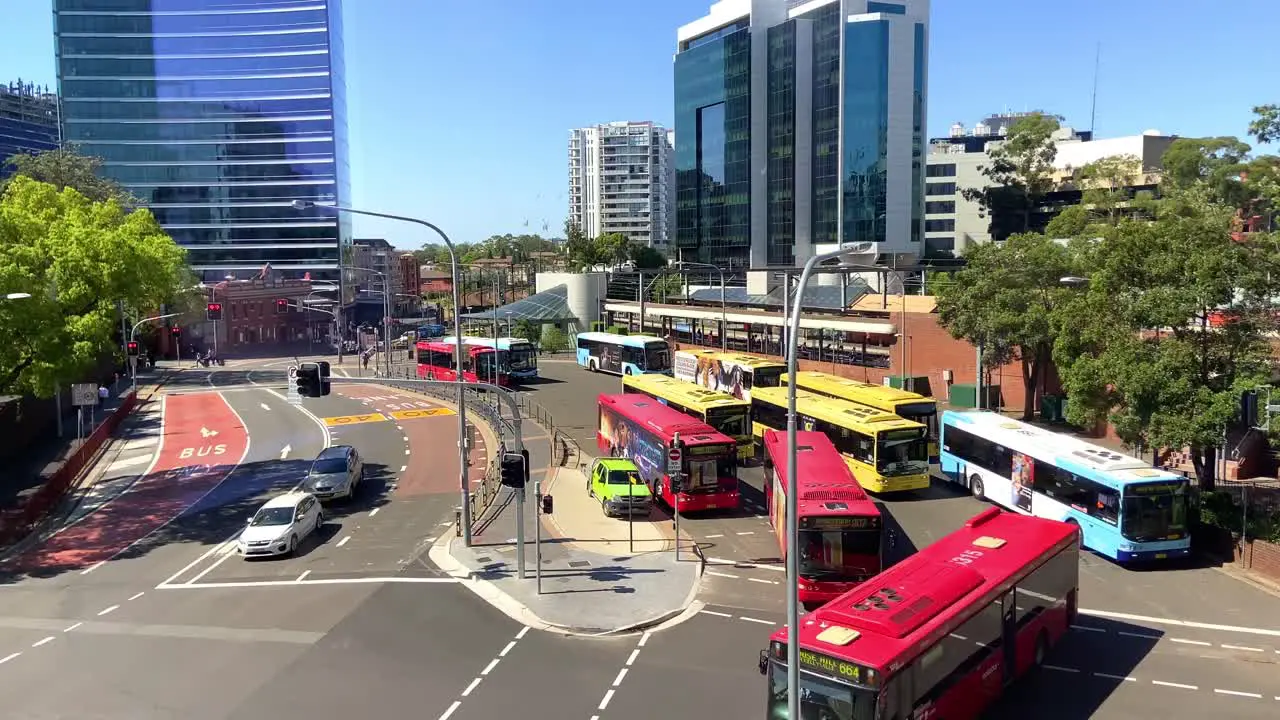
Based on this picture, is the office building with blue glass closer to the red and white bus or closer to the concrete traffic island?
the concrete traffic island

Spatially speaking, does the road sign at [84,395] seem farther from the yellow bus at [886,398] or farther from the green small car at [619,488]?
the yellow bus at [886,398]

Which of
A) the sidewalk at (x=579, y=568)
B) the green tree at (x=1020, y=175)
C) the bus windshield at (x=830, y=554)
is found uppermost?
the green tree at (x=1020, y=175)

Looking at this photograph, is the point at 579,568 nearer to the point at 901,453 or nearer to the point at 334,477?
the point at 334,477

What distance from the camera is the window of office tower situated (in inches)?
3583

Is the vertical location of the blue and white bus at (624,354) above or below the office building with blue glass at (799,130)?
below

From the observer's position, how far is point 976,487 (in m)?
29.7

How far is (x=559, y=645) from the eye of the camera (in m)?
17.8

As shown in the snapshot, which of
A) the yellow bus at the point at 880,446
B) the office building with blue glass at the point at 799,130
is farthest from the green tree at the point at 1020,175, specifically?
the yellow bus at the point at 880,446

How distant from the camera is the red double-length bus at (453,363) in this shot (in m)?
56.4

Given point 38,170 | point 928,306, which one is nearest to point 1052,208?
point 928,306

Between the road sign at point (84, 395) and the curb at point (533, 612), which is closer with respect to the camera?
the curb at point (533, 612)

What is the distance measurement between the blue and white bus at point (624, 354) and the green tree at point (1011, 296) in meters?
19.5

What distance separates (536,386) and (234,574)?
36595 millimetres

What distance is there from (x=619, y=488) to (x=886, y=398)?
10.4 metres
